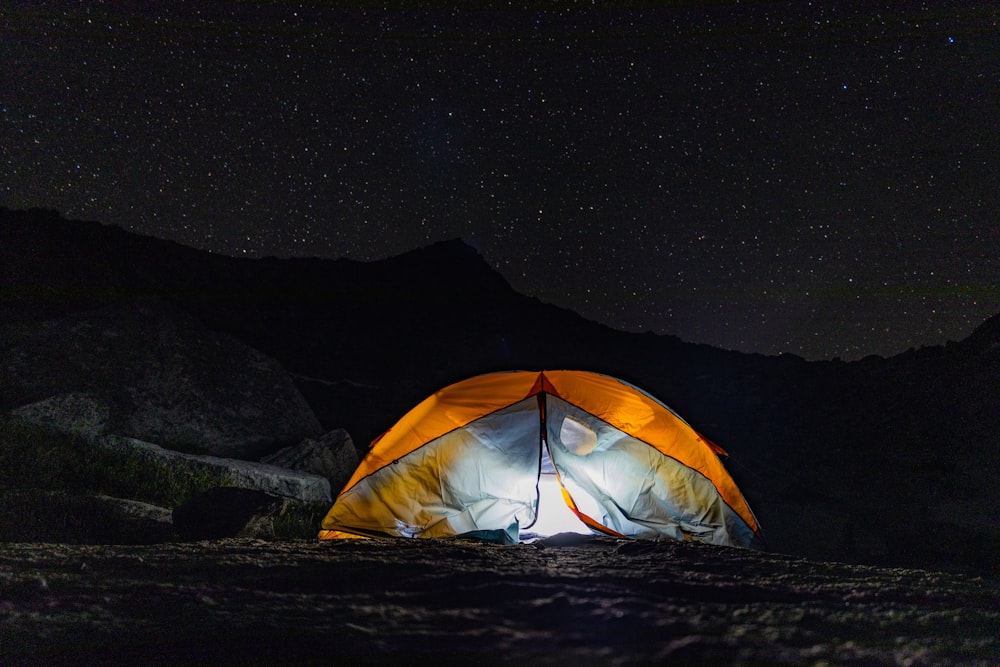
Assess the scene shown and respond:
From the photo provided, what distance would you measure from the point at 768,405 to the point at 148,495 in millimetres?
32913

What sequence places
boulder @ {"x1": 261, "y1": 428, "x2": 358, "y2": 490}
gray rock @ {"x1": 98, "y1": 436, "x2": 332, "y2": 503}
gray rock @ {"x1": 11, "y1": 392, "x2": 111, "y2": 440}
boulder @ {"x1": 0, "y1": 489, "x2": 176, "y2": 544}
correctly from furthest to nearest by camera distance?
boulder @ {"x1": 261, "y1": 428, "x2": 358, "y2": 490}, gray rock @ {"x1": 11, "y1": 392, "x2": 111, "y2": 440}, gray rock @ {"x1": 98, "y1": 436, "x2": 332, "y2": 503}, boulder @ {"x1": 0, "y1": 489, "x2": 176, "y2": 544}

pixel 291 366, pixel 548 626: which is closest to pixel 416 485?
pixel 548 626

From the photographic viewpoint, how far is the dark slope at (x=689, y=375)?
13797mm

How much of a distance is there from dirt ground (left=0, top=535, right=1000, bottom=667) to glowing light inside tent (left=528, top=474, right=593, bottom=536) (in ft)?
11.0

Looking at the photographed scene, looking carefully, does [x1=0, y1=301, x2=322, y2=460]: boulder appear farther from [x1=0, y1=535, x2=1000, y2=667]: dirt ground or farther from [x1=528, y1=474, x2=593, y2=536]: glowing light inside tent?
[x1=0, y1=535, x2=1000, y2=667]: dirt ground

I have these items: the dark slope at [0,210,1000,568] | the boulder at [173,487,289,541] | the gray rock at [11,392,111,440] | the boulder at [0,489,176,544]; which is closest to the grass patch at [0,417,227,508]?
the gray rock at [11,392,111,440]

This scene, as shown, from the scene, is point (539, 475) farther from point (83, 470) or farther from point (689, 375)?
point (689, 375)

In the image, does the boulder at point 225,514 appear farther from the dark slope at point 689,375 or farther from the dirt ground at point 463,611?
the dark slope at point 689,375

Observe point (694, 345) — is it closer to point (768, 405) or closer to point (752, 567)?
point (768, 405)

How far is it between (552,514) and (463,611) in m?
5.07

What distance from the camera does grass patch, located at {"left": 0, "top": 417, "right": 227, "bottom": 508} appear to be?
6.75 m

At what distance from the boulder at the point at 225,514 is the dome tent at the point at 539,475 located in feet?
3.03

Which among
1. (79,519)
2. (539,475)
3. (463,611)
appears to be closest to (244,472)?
(79,519)

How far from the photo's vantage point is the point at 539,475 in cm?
671
